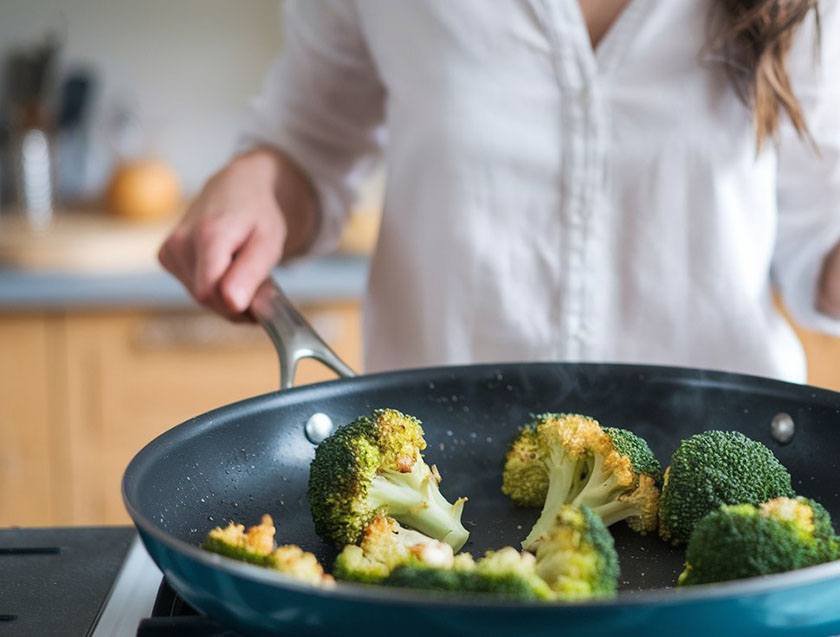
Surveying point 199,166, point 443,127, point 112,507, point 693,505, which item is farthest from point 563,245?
point 199,166

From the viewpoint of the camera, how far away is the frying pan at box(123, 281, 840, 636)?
556mm

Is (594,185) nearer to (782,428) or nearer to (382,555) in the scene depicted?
(782,428)

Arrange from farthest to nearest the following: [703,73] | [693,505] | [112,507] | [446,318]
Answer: [112,507], [446,318], [703,73], [693,505]

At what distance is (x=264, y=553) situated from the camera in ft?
2.20

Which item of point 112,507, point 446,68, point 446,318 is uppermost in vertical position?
point 446,68

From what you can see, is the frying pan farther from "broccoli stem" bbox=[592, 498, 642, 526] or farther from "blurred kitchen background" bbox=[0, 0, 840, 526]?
"blurred kitchen background" bbox=[0, 0, 840, 526]

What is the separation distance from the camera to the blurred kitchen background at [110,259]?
2.19 meters

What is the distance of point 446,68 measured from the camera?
1179 millimetres

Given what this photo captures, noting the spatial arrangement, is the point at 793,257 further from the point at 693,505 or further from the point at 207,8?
the point at 207,8

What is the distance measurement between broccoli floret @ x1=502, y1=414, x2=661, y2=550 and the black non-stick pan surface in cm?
2

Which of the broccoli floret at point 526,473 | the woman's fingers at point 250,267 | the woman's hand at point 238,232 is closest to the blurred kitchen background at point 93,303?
the woman's hand at point 238,232

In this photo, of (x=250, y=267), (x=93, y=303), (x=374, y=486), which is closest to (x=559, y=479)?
(x=374, y=486)

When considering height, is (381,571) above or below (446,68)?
below

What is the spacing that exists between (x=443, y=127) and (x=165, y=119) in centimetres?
171
